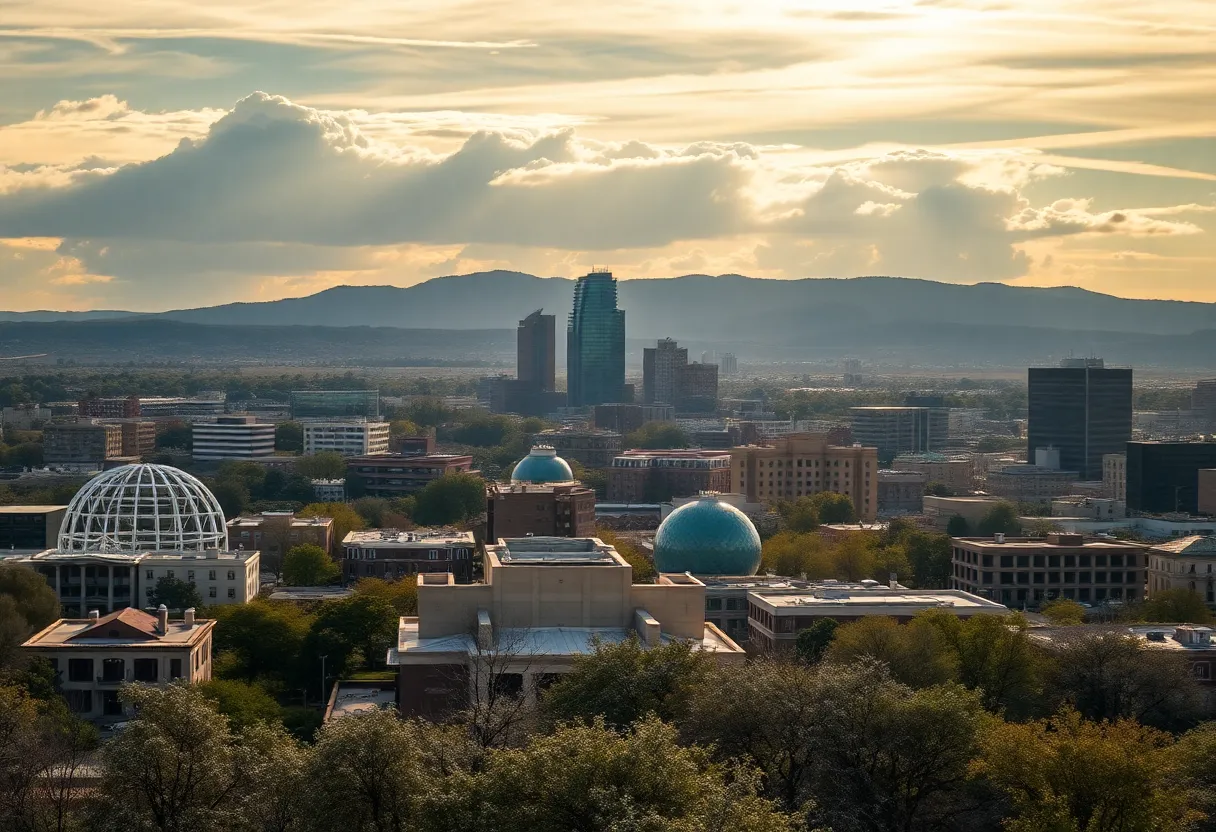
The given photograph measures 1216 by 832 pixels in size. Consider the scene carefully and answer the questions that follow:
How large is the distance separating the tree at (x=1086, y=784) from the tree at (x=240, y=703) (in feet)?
69.2

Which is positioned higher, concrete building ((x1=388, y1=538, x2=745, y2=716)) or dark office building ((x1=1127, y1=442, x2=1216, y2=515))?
concrete building ((x1=388, y1=538, x2=745, y2=716))

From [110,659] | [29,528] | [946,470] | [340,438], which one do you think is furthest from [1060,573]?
[340,438]

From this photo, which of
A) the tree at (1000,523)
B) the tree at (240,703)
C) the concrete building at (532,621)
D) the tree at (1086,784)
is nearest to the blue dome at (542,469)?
the tree at (1000,523)

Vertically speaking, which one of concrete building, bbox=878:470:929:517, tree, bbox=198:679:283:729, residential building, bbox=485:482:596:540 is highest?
residential building, bbox=485:482:596:540

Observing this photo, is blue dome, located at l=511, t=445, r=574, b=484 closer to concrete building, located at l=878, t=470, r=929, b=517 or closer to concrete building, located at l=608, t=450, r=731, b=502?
concrete building, located at l=608, t=450, r=731, b=502

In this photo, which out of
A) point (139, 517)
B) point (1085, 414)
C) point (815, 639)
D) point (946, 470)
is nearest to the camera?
point (815, 639)

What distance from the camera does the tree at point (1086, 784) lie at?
38.1 metres

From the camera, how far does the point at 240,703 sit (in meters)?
54.2

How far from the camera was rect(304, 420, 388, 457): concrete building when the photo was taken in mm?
176500

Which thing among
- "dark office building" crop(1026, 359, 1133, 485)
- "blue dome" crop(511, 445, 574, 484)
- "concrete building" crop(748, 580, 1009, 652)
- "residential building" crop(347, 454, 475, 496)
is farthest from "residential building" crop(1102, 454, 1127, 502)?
"concrete building" crop(748, 580, 1009, 652)

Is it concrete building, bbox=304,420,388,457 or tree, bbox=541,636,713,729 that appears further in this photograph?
concrete building, bbox=304,420,388,457

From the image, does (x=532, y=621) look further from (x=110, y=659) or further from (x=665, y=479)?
(x=665, y=479)

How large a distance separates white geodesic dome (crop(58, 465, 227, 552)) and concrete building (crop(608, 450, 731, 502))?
61.6m

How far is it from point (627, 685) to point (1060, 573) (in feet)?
147
